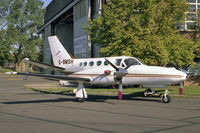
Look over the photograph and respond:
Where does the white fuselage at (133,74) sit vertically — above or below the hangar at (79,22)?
below

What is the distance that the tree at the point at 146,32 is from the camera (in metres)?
23.8

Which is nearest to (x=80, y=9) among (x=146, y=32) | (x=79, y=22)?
(x=79, y=22)

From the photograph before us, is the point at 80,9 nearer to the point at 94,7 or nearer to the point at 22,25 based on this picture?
the point at 94,7

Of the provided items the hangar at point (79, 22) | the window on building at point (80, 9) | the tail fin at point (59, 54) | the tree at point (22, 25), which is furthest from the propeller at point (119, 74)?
the tree at point (22, 25)

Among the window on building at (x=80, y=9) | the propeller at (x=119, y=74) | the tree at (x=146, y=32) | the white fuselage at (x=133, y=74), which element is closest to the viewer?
the white fuselage at (x=133, y=74)

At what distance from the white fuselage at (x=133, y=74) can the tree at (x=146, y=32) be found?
6602 millimetres

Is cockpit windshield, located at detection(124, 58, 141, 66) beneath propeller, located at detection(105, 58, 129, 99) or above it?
above

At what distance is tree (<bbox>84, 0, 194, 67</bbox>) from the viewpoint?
78.0 ft

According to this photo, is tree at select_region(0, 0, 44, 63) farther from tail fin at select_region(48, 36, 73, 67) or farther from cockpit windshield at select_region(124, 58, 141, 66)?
cockpit windshield at select_region(124, 58, 141, 66)

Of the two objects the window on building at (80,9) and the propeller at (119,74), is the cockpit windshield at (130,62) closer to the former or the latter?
the propeller at (119,74)

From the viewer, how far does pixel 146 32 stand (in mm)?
24250

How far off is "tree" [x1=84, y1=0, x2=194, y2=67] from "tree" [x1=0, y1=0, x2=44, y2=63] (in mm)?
63568

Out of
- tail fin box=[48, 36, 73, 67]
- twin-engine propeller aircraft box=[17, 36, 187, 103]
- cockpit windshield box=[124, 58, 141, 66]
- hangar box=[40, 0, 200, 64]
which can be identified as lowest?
twin-engine propeller aircraft box=[17, 36, 187, 103]

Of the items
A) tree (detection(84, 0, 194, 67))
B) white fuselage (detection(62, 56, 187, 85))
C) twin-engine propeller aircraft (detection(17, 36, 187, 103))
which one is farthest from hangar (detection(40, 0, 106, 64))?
twin-engine propeller aircraft (detection(17, 36, 187, 103))
